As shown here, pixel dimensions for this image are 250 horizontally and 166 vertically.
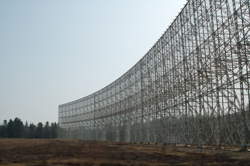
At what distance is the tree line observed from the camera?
342 ft

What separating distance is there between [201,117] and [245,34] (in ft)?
31.6

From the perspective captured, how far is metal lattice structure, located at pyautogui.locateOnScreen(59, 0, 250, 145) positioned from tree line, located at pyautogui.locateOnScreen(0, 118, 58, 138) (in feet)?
184

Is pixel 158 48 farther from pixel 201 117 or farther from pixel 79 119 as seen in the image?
pixel 79 119

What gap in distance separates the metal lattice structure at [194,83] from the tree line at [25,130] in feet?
184

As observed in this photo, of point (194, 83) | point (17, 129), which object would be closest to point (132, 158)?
point (194, 83)

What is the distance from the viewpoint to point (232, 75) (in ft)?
77.0

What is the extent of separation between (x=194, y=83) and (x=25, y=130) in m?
93.3

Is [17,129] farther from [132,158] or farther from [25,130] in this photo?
[132,158]

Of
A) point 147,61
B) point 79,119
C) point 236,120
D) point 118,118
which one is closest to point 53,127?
point 79,119

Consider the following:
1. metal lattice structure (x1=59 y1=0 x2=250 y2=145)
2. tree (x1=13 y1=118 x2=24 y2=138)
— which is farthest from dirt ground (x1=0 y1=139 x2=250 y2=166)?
tree (x1=13 y1=118 x2=24 y2=138)

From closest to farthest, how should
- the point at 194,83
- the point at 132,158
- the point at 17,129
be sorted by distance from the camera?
the point at 132,158
the point at 194,83
the point at 17,129

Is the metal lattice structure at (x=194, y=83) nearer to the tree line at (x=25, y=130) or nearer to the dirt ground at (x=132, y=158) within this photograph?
the dirt ground at (x=132, y=158)

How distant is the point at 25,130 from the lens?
4439 inches

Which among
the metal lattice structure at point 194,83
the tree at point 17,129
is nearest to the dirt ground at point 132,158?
the metal lattice structure at point 194,83
